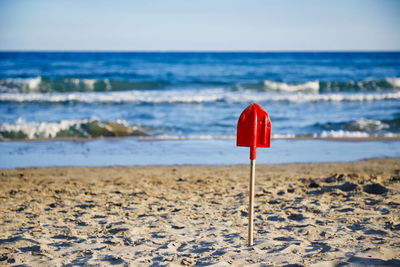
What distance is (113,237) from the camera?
3.84 m

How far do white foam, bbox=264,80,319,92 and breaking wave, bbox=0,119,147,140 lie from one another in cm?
1408

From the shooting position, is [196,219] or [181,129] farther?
[181,129]

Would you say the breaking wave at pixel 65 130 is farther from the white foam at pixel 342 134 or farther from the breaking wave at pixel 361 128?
the breaking wave at pixel 361 128

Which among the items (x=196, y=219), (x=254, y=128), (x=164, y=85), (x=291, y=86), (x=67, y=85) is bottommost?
(x=196, y=219)

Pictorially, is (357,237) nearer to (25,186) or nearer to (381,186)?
(381,186)

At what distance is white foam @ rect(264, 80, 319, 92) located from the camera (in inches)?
931

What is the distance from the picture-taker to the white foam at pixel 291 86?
77.6 ft

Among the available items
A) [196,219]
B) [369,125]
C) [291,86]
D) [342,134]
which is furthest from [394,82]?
[196,219]

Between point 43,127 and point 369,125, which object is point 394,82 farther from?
point 43,127

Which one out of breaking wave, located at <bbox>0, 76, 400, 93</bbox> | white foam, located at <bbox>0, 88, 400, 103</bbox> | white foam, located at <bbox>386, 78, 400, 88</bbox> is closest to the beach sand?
white foam, located at <bbox>0, 88, 400, 103</bbox>

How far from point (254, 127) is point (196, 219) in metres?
1.59

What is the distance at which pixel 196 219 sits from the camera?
4355 millimetres

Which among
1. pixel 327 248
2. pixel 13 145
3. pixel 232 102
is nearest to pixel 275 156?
pixel 327 248

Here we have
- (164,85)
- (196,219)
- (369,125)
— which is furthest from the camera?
(164,85)
